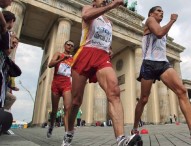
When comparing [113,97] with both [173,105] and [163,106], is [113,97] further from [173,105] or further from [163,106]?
[173,105]

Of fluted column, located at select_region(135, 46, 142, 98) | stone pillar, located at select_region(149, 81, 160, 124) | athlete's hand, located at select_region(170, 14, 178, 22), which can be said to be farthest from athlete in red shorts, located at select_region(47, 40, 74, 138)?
stone pillar, located at select_region(149, 81, 160, 124)

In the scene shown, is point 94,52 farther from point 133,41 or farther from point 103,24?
point 133,41

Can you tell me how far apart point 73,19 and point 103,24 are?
19336mm

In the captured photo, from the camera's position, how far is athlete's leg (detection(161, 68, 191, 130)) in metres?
3.65

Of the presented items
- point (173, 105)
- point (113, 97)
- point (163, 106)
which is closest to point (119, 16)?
point (163, 106)

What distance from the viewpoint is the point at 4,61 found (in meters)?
3.33

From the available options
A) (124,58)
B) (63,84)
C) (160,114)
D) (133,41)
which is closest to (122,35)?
(133,41)

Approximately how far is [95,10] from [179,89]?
204 centimetres

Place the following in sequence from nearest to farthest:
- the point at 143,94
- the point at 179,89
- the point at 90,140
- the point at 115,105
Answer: the point at 115,105, the point at 179,89, the point at 143,94, the point at 90,140

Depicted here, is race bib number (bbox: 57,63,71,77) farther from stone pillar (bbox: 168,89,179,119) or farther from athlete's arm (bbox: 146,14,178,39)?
stone pillar (bbox: 168,89,179,119)

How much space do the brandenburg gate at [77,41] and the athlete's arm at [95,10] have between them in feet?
53.8

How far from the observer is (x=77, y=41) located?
2902 cm

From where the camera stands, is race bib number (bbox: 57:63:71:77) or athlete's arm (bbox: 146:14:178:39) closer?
athlete's arm (bbox: 146:14:178:39)

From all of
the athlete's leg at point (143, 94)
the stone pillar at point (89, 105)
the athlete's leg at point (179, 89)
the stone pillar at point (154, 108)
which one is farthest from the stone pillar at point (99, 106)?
the athlete's leg at point (179, 89)
